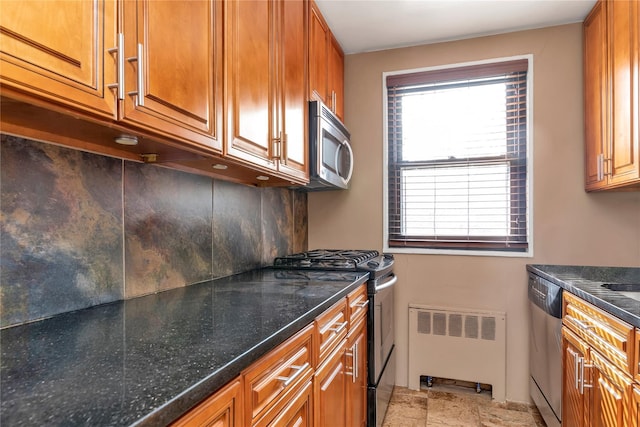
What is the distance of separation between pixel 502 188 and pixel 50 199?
97.7 inches

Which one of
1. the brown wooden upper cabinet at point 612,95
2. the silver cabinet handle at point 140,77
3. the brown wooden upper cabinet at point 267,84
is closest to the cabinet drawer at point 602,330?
the brown wooden upper cabinet at point 612,95

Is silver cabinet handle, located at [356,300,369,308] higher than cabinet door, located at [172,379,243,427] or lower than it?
lower

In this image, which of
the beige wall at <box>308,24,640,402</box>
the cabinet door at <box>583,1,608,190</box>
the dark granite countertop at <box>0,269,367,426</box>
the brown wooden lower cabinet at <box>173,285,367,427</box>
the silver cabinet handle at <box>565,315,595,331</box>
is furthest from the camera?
the beige wall at <box>308,24,640,402</box>

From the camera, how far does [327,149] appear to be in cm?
212

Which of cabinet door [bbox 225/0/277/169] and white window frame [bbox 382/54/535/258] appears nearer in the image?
cabinet door [bbox 225/0/277/169]

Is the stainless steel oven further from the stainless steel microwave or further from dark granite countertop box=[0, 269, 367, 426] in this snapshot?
dark granite countertop box=[0, 269, 367, 426]

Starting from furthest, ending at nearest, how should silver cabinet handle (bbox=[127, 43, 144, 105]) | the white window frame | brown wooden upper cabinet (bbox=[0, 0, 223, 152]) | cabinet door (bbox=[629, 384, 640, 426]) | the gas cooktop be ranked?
the white window frame, the gas cooktop, cabinet door (bbox=[629, 384, 640, 426]), silver cabinet handle (bbox=[127, 43, 144, 105]), brown wooden upper cabinet (bbox=[0, 0, 223, 152])

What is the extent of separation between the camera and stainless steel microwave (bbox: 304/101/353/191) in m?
1.97

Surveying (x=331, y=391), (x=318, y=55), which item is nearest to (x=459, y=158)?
(x=318, y=55)

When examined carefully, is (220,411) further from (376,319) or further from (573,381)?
(573,381)

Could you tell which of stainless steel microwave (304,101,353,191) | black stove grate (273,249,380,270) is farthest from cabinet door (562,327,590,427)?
stainless steel microwave (304,101,353,191)

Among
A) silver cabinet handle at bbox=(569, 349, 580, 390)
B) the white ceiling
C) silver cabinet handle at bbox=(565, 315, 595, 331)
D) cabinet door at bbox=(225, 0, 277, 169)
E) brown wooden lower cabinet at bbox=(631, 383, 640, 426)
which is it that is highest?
the white ceiling

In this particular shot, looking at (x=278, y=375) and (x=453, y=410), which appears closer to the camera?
(x=278, y=375)

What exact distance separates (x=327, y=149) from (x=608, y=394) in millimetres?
1652
